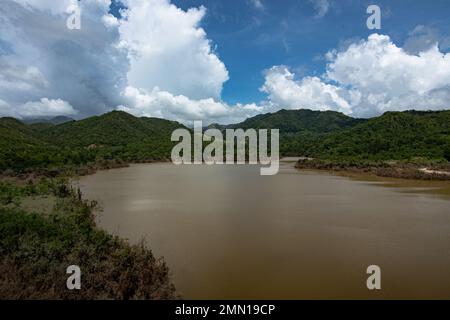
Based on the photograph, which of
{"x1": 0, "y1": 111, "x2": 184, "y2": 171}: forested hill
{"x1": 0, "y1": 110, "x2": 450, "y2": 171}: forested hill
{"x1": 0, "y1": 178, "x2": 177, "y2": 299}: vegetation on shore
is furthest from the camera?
{"x1": 0, "y1": 110, "x2": 450, "y2": 171}: forested hill

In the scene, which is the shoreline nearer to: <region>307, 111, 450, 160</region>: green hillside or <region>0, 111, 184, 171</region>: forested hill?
<region>307, 111, 450, 160</region>: green hillside

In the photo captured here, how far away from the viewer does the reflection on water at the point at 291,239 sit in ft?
18.2

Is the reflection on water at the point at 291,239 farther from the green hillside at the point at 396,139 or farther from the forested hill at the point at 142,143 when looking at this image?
the green hillside at the point at 396,139

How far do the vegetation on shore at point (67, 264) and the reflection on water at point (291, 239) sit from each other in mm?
749

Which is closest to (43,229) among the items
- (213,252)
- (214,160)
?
(213,252)

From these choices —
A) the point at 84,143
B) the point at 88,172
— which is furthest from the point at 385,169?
the point at 84,143

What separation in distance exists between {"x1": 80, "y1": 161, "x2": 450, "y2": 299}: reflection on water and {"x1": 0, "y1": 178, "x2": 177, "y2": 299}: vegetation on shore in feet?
2.46

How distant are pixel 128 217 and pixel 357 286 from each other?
751 cm

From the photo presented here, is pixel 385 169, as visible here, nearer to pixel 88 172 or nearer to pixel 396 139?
pixel 396 139

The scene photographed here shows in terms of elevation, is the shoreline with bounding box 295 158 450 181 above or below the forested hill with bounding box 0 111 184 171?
below

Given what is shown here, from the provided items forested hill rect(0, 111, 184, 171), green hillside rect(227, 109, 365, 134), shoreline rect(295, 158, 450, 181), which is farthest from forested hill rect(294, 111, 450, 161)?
green hillside rect(227, 109, 365, 134)

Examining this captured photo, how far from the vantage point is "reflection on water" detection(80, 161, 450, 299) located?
5.56 meters

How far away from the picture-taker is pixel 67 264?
16.6 ft

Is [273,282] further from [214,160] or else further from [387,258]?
[214,160]
